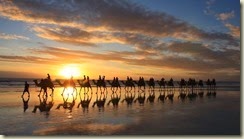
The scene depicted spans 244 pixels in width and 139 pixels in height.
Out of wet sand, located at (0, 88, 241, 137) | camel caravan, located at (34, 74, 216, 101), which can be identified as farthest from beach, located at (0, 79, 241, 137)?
camel caravan, located at (34, 74, 216, 101)

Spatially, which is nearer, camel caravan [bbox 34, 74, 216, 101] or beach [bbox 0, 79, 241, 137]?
beach [bbox 0, 79, 241, 137]

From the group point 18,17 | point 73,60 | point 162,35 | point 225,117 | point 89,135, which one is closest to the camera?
point 89,135

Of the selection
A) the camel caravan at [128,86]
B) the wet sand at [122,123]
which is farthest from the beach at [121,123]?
the camel caravan at [128,86]

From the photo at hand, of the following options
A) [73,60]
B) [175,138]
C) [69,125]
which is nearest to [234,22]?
[175,138]

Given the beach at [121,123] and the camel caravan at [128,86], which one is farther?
the camel caravan at [128,86]

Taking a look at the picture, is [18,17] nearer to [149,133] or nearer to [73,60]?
[73,60]

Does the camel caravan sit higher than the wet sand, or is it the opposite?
the camel caravan

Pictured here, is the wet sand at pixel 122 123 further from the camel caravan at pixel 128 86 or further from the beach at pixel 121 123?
the camel caravan at pixel 128 86

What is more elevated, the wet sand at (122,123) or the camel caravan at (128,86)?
the camel caravan at (128,86)

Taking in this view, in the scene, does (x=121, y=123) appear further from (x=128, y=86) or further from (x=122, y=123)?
(x=128, y=86)

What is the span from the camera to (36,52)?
1433 cm

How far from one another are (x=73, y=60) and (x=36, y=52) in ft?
4.42

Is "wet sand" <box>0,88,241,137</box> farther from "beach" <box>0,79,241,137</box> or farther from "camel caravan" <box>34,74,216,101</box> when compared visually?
"camel caravan" <box>34,74,216,101</box>

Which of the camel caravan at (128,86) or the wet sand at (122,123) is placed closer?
the wet sand at (122,123)
